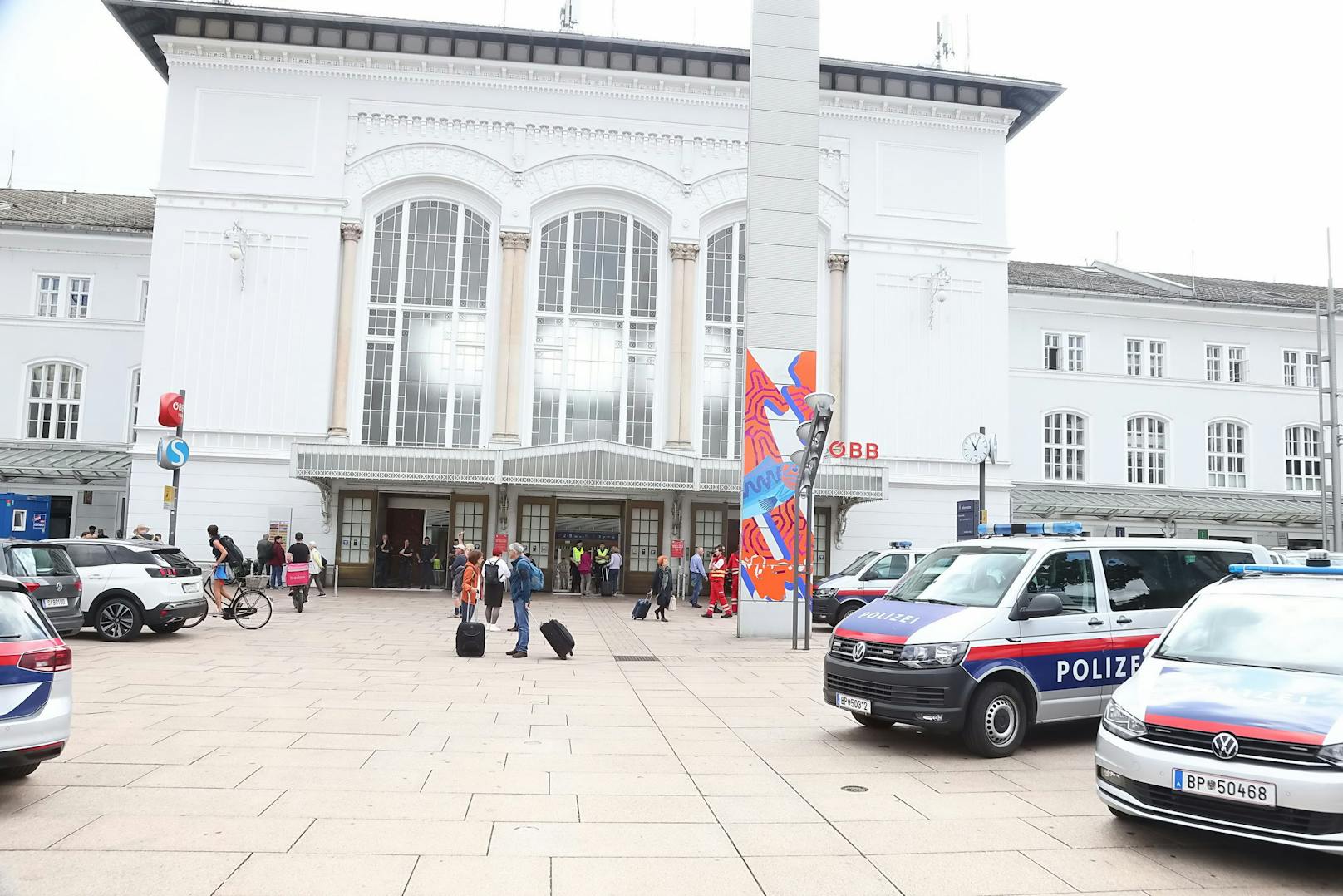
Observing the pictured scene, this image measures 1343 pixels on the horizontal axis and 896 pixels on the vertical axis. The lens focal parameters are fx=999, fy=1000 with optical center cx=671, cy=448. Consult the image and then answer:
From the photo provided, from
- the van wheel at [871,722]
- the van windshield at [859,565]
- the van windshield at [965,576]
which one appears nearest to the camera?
the van windshield at [965,576]

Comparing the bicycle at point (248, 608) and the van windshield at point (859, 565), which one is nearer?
the bicycle at point (248, 608)

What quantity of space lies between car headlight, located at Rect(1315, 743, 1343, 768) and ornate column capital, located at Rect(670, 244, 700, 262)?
94.8ft

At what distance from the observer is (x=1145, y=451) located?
39688 mm

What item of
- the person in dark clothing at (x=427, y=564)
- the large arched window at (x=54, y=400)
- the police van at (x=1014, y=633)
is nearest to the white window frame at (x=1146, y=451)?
the person in dark clothing at (x=427, y=564)

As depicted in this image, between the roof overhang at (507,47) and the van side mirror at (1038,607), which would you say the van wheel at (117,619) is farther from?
the roof overhang at (507,47)

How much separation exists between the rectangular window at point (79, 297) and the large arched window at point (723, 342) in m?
22.5

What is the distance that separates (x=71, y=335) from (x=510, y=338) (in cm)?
1682

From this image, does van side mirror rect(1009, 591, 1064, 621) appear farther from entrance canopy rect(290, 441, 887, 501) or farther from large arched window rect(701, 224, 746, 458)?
large arched window rect(701, 224, 746, 458)

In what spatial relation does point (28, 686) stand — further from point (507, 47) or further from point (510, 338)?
point (507, 47)

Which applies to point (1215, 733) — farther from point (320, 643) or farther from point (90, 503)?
point (90, 503)

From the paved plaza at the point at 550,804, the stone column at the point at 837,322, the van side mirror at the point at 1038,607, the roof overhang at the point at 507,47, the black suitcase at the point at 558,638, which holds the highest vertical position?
the roof overhang at the point at 507,47

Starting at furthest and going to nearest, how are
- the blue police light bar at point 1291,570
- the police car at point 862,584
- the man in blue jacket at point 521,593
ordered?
the police car at point 862,584
the man in blue jacket at point 521,593
the blue police light bar at point 1291,570

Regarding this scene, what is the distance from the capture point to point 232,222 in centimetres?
3102

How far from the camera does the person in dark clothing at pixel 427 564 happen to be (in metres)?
31.3
